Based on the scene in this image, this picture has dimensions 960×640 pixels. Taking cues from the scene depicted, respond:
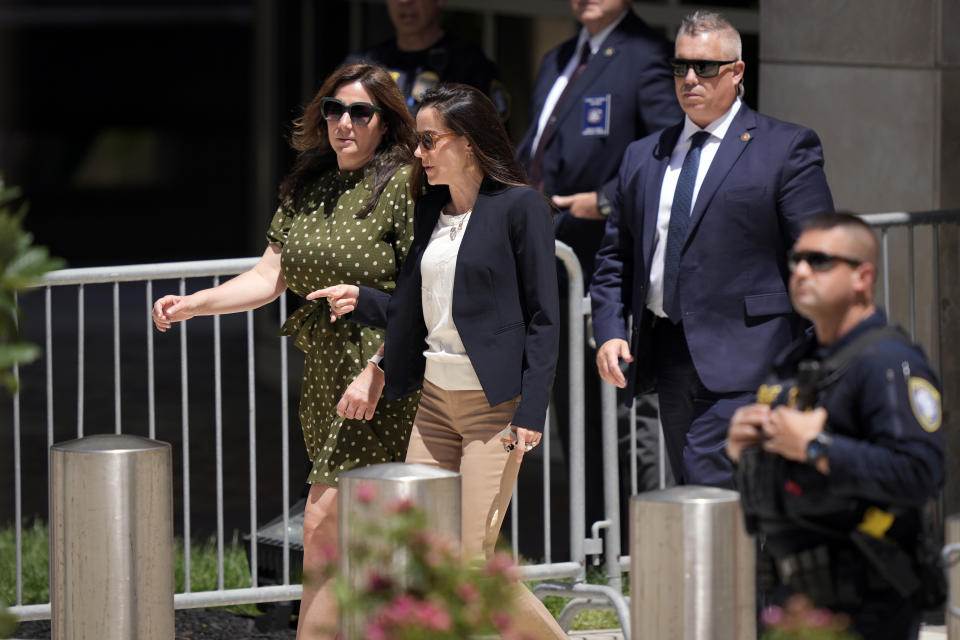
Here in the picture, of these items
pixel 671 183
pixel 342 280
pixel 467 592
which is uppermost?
pixel 671 183

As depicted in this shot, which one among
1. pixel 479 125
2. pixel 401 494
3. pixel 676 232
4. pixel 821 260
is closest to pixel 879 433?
pixel 821 260

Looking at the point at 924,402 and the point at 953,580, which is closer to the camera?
the point at 924,402

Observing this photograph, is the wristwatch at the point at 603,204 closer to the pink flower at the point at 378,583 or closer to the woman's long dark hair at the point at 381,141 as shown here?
the woman's long dark hair at the point at 381,141

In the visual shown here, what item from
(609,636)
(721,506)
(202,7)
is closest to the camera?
(721,506)

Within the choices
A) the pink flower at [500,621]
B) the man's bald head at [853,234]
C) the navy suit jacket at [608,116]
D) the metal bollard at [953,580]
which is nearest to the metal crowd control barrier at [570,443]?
the navy suit jacket at [608,116]

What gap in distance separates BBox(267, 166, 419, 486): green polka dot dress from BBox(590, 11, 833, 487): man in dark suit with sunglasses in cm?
68

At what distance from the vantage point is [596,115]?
6605 mm

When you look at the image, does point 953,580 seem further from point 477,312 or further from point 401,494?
point 401,494

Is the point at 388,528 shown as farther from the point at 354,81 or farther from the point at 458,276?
the point at 354,81

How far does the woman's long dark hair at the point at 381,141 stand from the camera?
5.08m

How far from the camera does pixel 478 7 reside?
10.4 metres

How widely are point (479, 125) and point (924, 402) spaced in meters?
1.81

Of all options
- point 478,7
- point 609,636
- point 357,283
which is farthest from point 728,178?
point 478,7

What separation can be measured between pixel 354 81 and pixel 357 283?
0.61 metres
